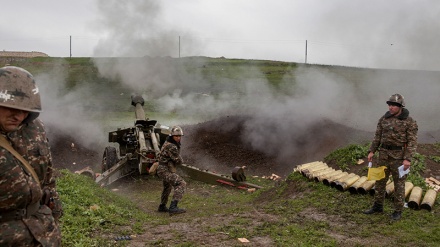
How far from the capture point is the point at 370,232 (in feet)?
20.3

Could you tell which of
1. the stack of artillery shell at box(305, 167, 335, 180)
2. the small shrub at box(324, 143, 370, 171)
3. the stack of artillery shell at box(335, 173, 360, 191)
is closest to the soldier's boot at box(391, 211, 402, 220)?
the stack of artillery shell at box(335, 173, 360, 191)

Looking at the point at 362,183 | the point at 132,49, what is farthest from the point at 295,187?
the point at 132,49

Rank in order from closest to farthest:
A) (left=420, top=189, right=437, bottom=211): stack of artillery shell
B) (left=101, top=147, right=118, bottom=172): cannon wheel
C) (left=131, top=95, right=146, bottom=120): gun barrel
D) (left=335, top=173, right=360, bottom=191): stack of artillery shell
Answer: (left=420, top=189, right=437, bottom=211): stack of artillery shell, (left=335, top=173, right=360, bottom=191): stack of artillery shell, (left=101, top=147, right=118, bottom=172): cannon wheel, (left=131, top=95, right=146, bottom=120): gun barrel

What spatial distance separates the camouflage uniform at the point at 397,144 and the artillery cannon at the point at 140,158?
454 cm

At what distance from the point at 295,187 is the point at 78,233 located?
16.7 ft

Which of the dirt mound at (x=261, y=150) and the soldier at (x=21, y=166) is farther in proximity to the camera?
the dirt mound at (x=261, y=150)

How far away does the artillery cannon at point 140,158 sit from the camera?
36.9ft

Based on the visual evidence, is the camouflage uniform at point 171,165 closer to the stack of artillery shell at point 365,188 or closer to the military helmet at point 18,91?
the stack of artillery shell at point 365,188

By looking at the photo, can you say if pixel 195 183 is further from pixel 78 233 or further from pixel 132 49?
pixel 132 49

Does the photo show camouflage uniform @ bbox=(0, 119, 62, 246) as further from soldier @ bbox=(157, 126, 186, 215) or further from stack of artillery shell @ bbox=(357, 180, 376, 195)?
stack of artillery shell @ bbox=(357, 180, 376, 195)

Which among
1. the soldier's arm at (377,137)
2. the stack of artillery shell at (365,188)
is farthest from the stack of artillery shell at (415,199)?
the soldier's arm at (377,137)

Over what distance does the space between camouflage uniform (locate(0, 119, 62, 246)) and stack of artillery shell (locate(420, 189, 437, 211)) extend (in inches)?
234

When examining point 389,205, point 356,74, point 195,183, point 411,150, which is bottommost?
point 195,183

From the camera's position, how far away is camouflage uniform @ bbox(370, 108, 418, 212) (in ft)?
21.9
